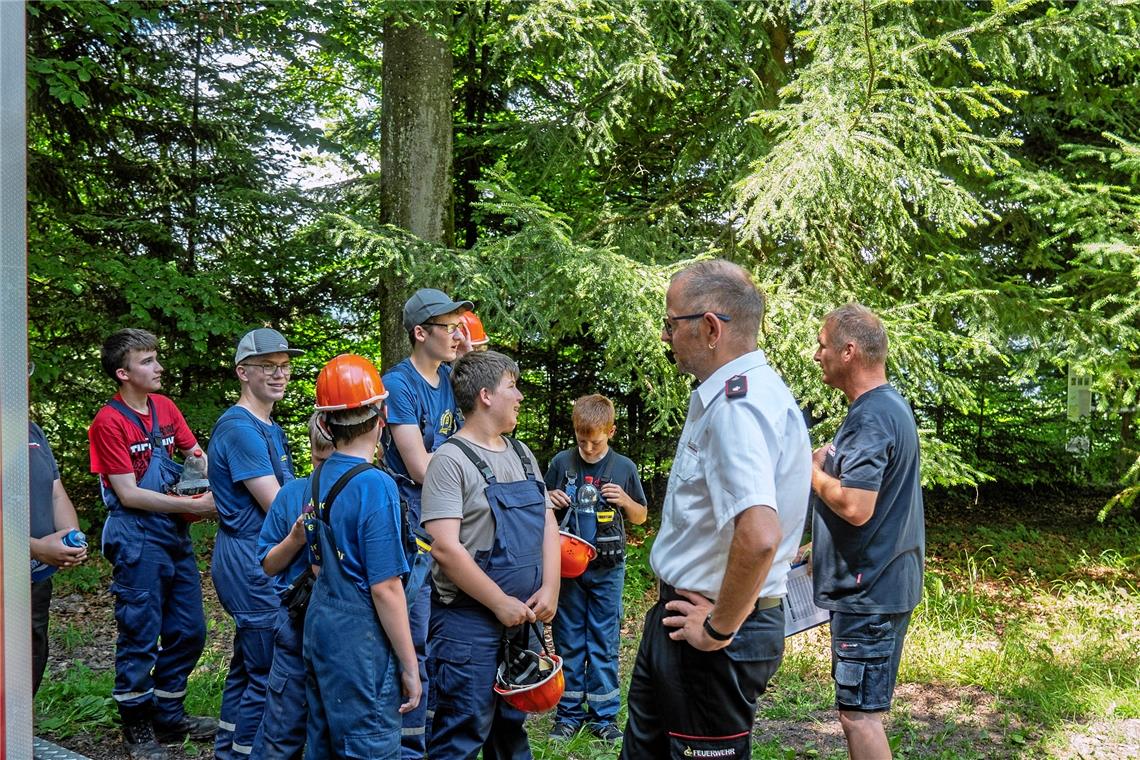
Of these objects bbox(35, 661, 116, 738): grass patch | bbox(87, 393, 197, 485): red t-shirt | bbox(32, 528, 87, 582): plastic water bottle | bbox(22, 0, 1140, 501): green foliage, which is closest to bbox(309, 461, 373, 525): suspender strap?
bbox(32, 528, 87, 582): plastic water bottle

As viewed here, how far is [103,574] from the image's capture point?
941cm

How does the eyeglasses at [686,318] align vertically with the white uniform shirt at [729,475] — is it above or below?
above

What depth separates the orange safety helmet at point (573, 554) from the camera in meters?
4.42

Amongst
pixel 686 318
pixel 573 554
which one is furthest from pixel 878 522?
pixel 686 318

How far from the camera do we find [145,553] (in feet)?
16.2

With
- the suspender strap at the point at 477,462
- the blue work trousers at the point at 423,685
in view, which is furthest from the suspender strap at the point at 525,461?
the blue work trousers at the point at 423,685

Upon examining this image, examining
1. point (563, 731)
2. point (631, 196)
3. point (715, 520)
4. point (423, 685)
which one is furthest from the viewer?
point (631, 196)

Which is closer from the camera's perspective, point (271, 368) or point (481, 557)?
point (481, 557)

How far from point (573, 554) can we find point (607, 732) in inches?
56.3

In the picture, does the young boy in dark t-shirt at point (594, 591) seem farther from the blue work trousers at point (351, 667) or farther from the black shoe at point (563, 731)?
the blue work trousers at point (351, 667)

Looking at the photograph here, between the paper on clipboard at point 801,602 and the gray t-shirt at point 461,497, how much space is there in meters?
1.52

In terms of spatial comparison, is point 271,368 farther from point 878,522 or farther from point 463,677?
point 878,522

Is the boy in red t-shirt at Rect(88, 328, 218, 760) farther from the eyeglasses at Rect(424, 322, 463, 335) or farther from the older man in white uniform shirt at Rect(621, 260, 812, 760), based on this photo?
the older man in white uniform shirt at Rect(621, 260, 812, 760)

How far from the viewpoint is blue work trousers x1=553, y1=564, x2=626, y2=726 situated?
17.6 feet
